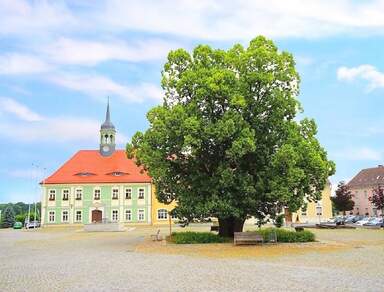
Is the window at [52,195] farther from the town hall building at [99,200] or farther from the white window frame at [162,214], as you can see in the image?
the white window frame at [162,214]

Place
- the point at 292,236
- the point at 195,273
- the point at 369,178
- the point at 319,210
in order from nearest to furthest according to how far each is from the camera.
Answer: the point at 195,273 < the point at 292,236 < the point at 319,210 < the point at 369,178

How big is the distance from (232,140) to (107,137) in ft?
175

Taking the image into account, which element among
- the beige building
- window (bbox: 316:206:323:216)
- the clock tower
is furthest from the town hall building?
the beige building

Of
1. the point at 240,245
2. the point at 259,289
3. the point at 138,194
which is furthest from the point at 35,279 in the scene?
the point at 138,194

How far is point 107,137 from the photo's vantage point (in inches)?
3113

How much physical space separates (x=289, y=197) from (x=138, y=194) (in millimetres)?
48473

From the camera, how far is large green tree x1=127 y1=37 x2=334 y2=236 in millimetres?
27672

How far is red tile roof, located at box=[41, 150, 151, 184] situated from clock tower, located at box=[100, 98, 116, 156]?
0.85 m

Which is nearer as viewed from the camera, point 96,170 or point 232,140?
point 232,140

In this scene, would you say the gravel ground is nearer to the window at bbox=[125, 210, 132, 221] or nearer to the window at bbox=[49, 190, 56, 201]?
the window at bbox=[125, 210, 132, 221]

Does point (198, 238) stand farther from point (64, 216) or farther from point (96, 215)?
point (64, 216)

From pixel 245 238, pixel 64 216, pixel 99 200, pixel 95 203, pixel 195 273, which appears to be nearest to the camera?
pixel 195 273

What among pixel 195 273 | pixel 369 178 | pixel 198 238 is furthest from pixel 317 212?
pixel 195 273

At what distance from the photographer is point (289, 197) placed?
27.5m
